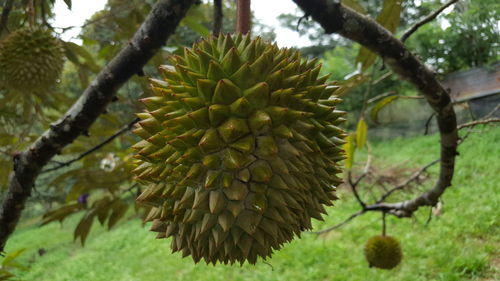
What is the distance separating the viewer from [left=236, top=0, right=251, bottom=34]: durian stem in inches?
36.8

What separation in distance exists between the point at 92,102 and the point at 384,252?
2061 mm

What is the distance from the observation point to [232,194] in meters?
0.87

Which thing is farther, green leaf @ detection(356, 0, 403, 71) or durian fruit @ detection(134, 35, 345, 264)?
green leaf @ detection(356, 0, 403, 71)

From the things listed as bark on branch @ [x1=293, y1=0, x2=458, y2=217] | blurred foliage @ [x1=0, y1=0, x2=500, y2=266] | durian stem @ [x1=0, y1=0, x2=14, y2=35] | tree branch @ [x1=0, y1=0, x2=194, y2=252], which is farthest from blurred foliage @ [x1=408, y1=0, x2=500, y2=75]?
durian stem @ [x1=0, y1=0, x2=14, y2=35]

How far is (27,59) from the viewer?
5.87 feet

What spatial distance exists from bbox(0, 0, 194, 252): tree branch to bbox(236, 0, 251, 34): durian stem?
32 cm

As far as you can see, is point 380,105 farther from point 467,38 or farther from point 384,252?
point 384,252

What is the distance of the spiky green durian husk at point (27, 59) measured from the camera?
5.89 feet

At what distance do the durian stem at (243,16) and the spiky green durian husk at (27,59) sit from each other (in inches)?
51.7

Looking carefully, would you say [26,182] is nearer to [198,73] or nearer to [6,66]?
[6,66]

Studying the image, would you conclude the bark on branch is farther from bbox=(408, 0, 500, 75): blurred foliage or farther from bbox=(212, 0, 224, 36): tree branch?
bbox=(212, 0, 224, 36): tree branch

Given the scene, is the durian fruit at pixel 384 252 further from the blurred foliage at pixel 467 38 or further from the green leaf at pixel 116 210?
the green leaf at pixel 116 210

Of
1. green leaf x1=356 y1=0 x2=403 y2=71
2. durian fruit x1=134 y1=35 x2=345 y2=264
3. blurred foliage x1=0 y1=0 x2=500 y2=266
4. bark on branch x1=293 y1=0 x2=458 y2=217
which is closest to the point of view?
durian fruit x1=134 y1=35 x2=345 y2=264

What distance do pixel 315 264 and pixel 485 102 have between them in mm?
2464
